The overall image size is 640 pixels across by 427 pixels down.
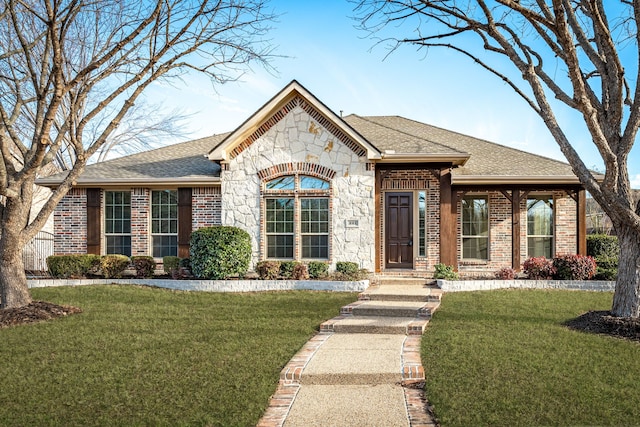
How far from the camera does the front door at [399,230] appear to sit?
1491 centimetres

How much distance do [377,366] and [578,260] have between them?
8981mm

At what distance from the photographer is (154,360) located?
6848 mm

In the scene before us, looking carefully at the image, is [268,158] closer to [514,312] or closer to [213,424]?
[514,312]

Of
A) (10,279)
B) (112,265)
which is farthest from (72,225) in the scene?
(10,279)

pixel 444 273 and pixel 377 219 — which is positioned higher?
pixel 377 219

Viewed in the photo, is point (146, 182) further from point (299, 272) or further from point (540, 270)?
point (540, 270)

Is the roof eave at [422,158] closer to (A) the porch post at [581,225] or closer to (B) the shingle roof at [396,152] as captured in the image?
(B) the shingle roof at [396,152]

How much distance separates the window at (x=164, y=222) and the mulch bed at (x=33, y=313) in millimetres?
5272

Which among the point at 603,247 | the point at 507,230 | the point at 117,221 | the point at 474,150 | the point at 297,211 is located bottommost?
the point at 603,247

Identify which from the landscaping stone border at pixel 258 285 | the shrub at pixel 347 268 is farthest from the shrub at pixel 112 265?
the shrub at pixel 347 268

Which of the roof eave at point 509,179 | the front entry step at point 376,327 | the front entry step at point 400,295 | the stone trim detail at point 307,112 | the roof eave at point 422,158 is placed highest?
the stone trim detail at point 307,112

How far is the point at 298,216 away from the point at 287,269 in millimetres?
1608

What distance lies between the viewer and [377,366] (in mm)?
6527

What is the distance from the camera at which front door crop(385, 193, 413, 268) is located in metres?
14.9
